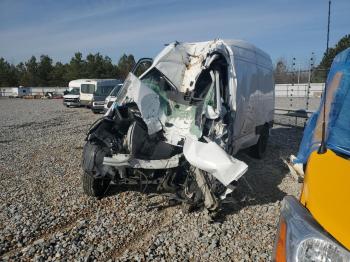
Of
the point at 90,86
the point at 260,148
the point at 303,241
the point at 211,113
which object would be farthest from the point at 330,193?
the point at 90,86

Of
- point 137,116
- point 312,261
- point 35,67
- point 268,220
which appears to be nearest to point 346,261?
point 312,261

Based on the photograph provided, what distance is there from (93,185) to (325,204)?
4275mm

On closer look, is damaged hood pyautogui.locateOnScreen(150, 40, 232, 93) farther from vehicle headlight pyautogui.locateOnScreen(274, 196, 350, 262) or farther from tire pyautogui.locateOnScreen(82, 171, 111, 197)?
vehicle headlight pyautogui.locateOnScreen(274, 196, 350, 262)

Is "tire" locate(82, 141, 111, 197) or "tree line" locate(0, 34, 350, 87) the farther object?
"tree line" locate(0, 34, 350, 87)

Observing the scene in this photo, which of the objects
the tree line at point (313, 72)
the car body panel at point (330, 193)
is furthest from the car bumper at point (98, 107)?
the car body panel at point (330, 193)

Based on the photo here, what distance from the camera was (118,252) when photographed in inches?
165

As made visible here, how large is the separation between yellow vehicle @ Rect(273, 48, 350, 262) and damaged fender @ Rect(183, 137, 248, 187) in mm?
1478

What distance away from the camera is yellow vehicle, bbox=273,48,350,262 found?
196cm

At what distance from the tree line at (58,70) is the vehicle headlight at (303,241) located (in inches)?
2488

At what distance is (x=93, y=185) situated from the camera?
5.84m

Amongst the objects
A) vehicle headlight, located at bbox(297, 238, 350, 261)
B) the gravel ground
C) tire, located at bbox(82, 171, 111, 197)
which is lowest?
the gravel ground

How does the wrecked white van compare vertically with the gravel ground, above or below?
above

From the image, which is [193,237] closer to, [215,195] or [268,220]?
[215,195]

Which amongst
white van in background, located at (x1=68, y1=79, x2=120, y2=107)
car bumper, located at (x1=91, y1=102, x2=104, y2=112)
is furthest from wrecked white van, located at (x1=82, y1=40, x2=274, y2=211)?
white van in background, located at (x1=68, y1=79, x2=120, y2=107)
